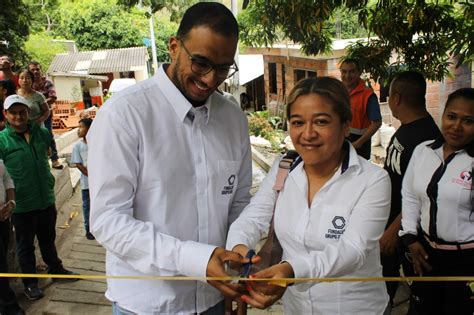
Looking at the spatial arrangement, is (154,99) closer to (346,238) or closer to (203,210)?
(203,210)

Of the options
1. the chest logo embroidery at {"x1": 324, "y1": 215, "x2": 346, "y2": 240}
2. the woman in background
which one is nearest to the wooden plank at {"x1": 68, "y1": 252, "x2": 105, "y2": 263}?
the woman in background

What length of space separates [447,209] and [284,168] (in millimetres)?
1057

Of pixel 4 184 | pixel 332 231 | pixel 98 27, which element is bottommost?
pixel 4 184

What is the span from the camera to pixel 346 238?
1.56 metres

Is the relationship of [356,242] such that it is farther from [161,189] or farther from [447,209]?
[447,209]

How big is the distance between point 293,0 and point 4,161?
323 centimetres

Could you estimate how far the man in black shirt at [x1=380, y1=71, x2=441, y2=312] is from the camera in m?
2.89

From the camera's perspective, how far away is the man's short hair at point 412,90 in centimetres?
299

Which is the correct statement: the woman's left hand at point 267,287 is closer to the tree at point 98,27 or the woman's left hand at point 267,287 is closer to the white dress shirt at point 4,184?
the white dress shirt at point 4,184

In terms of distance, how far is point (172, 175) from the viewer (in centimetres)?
165

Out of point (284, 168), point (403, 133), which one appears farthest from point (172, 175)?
point (403, 133)

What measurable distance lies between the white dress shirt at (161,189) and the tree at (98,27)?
2840 centimetres

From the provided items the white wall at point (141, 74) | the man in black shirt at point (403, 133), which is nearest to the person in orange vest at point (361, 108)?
the man in black shirt at point (403, 133)

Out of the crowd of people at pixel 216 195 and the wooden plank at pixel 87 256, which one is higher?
the crowd of people at pixel 216 195
